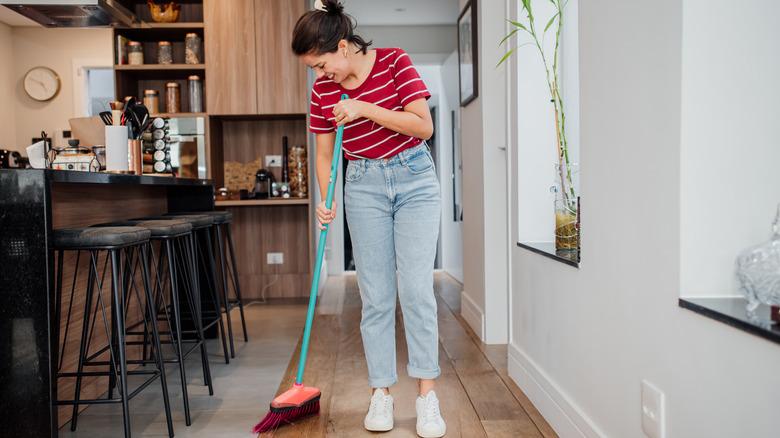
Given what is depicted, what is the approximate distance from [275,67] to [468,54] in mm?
1502

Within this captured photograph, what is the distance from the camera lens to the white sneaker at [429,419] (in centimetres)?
194

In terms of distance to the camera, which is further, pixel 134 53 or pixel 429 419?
pixel 134 53

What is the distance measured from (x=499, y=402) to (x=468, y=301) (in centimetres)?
147

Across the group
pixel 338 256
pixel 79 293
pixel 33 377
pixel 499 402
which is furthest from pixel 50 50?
pixel 499 402

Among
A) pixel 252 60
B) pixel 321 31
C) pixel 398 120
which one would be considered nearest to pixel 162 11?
pixel 252 60

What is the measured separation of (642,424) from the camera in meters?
1.42

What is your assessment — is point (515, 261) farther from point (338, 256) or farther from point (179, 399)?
point (338, 256)

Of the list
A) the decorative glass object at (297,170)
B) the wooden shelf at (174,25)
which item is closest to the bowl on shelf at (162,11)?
the wooden shelf at (174,25)

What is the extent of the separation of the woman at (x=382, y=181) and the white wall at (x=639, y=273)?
0.44 meters

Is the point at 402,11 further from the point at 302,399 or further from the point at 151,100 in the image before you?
the point at 302,399

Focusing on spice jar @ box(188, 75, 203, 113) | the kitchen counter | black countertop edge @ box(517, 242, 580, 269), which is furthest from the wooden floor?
spice jar @ box(188, 75, 203, 113)

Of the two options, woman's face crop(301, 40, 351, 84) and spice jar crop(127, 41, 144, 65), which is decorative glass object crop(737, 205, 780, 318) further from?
spice jar crop(127, 41, 144, 65)

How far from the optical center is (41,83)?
22.0ft

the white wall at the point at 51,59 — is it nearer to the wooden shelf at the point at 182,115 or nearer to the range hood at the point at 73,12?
the wooden shelf at the point at 182,115
